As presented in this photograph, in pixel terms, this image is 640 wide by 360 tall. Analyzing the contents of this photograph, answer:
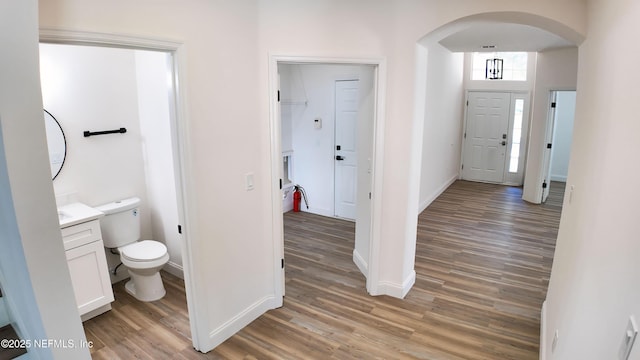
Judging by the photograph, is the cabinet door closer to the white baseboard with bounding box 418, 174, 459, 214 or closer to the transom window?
the white baseboard with bounding box 418, 174, 459, 214

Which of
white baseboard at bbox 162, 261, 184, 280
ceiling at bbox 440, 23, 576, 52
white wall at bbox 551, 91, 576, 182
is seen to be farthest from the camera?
white wall at bbox 551, 91, 576, 182

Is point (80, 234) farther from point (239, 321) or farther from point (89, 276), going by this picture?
point (239, 321)

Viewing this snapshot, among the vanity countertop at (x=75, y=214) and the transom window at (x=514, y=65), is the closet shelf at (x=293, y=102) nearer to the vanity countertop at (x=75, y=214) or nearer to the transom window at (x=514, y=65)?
the vanity countertop at (x=75, y=214)

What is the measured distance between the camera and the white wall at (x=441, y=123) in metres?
6.05

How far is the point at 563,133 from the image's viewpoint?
309 inches

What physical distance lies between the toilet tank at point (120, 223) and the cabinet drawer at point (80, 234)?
0.34m

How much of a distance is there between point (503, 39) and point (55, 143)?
17.3ft

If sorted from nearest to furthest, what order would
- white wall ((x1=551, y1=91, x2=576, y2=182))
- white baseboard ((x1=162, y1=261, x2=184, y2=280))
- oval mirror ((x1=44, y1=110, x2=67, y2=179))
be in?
oval mirror ((x1=44, y1=110, x2=67, y2=179)) → white baseboard ((x1=162, y1=261, x2=184, y2=280)) → white wall ((x1=551, y1=91, x2=576, y2=182))

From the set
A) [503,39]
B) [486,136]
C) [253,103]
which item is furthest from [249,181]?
[486,136]

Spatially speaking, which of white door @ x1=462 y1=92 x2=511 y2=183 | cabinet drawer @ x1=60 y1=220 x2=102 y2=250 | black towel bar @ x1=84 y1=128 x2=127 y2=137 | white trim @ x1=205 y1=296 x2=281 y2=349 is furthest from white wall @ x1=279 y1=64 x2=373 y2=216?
white door @ x1=462 y1=92 x2=511 y2=183

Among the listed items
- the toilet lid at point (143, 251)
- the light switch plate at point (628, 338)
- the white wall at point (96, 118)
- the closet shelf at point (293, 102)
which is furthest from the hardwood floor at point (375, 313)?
the closet shelf at point (293, 102)

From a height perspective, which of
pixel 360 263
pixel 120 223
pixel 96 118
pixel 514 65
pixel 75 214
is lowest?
pixel 360 263

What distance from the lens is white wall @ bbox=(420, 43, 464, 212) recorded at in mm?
6051

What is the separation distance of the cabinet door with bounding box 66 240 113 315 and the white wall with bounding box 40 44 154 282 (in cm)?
56
